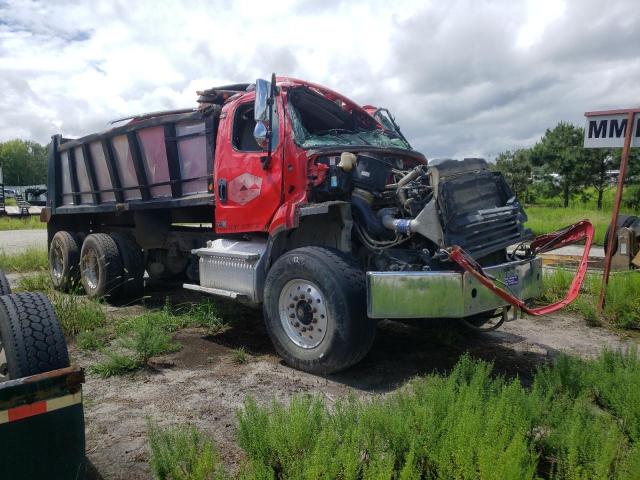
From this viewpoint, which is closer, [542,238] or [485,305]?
[485,305]

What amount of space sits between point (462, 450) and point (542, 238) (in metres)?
3.06

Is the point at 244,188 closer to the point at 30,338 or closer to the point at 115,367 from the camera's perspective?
the point at 115,367

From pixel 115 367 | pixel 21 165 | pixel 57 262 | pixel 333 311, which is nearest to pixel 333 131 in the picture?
pixel 333 311

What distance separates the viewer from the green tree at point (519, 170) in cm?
3284

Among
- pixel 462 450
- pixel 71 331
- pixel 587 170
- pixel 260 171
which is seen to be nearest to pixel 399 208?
pixel 260 171

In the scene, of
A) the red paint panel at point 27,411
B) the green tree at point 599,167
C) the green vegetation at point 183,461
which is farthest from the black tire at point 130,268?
the green tree at point 599,167

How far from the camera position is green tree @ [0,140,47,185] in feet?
336

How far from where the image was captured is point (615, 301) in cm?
602

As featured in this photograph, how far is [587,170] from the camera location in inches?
1091

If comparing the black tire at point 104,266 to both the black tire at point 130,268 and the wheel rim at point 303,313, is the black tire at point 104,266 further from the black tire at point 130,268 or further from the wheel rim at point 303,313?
the wheel rim at point 303,313

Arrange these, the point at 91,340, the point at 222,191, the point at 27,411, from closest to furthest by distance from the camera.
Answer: the point at 27,411 → the point at 91,340 → the point at 222,191

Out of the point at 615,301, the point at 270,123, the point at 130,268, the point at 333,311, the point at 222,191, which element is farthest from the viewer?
the point at 130,268

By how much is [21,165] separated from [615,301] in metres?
116

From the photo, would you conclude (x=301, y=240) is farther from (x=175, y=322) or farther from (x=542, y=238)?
(x=542, y=238)
